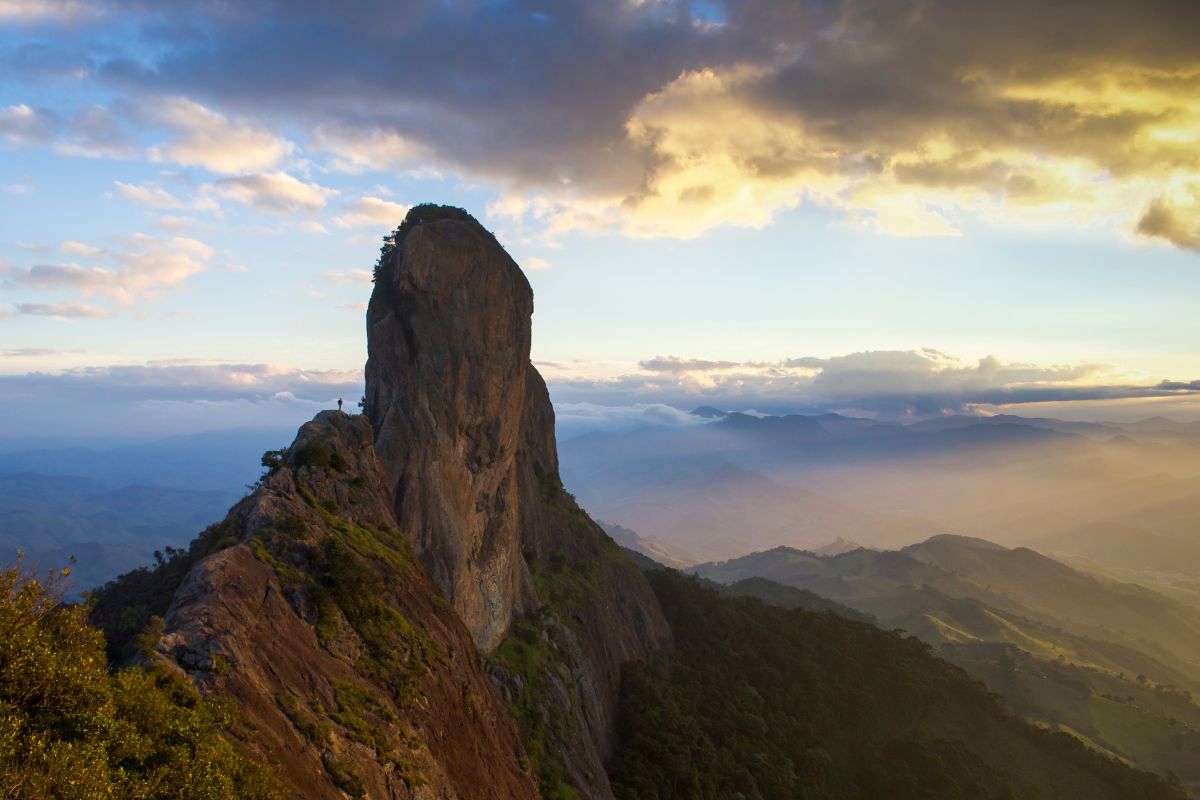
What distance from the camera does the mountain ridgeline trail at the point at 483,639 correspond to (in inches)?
740

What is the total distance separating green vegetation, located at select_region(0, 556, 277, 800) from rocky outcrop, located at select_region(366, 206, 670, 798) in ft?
84.2

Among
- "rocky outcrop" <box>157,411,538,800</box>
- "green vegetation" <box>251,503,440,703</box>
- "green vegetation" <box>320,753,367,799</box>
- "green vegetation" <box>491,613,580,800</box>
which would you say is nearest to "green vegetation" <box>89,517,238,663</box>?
"green vegetation" <box>251,503,440,703</box>

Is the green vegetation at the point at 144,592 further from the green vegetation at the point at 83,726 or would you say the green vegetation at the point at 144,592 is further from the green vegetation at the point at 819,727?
the green vegetation at the point at 819,727

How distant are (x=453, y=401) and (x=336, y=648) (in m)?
22.9

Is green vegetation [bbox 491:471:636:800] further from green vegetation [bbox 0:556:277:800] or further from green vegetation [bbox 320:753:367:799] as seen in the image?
green vegetation [bbox 0:556:277:800]

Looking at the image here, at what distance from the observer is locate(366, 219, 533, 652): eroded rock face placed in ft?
131

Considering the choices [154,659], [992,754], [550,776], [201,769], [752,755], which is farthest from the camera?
[992,754]

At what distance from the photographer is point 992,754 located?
68688 mm

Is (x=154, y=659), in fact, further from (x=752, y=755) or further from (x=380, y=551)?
(x=752, y=755)

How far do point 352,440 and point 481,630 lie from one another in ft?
58.6

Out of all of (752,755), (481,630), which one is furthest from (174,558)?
(752,755)

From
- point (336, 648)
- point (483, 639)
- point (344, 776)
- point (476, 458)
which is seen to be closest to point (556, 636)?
point (483, 639)

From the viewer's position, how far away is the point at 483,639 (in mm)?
44531

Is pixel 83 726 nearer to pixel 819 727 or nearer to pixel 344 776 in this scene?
pixel 344 776
